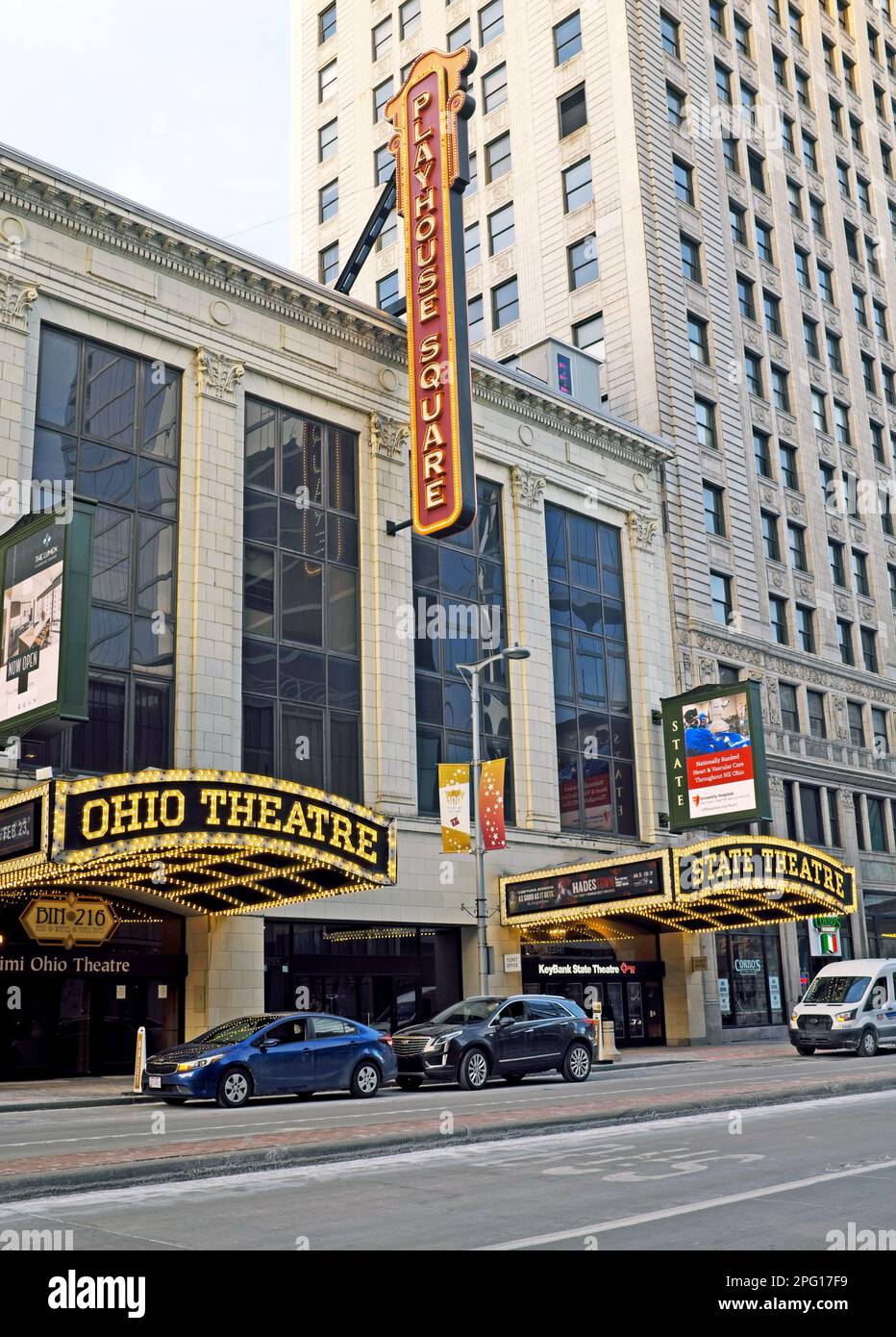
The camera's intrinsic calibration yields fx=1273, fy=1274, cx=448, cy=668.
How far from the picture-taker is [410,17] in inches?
2361

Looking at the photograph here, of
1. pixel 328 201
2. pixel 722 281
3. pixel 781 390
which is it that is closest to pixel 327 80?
pixel 328 201

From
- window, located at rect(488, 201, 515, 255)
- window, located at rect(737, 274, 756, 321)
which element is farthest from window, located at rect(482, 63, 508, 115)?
window, located at rect(737, 274, 756, 321)

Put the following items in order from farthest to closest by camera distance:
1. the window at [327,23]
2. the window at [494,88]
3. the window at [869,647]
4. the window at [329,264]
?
the window at [327,23], the window at [329,264], the window at [869,647], the window at [494,88]

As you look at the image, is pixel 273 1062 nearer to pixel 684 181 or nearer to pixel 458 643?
pixel 458 643

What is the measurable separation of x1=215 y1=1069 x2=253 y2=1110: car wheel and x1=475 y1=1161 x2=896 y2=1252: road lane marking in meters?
11.9

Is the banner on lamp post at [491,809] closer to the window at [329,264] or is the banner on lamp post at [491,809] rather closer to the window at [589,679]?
the window at [589,679]

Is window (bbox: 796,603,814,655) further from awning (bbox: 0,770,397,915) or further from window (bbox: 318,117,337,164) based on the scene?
window (bbox: 318,117,337,164)

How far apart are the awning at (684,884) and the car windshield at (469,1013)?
8696 mm

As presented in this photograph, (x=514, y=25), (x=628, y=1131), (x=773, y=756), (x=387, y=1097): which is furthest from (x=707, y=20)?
(x=628, y=1131)

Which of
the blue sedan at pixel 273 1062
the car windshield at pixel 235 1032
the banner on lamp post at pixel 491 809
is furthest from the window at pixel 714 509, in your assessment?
the car windshield at pixel 235 1032

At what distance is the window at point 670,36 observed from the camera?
170 ft

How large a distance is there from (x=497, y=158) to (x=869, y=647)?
26.5 m
